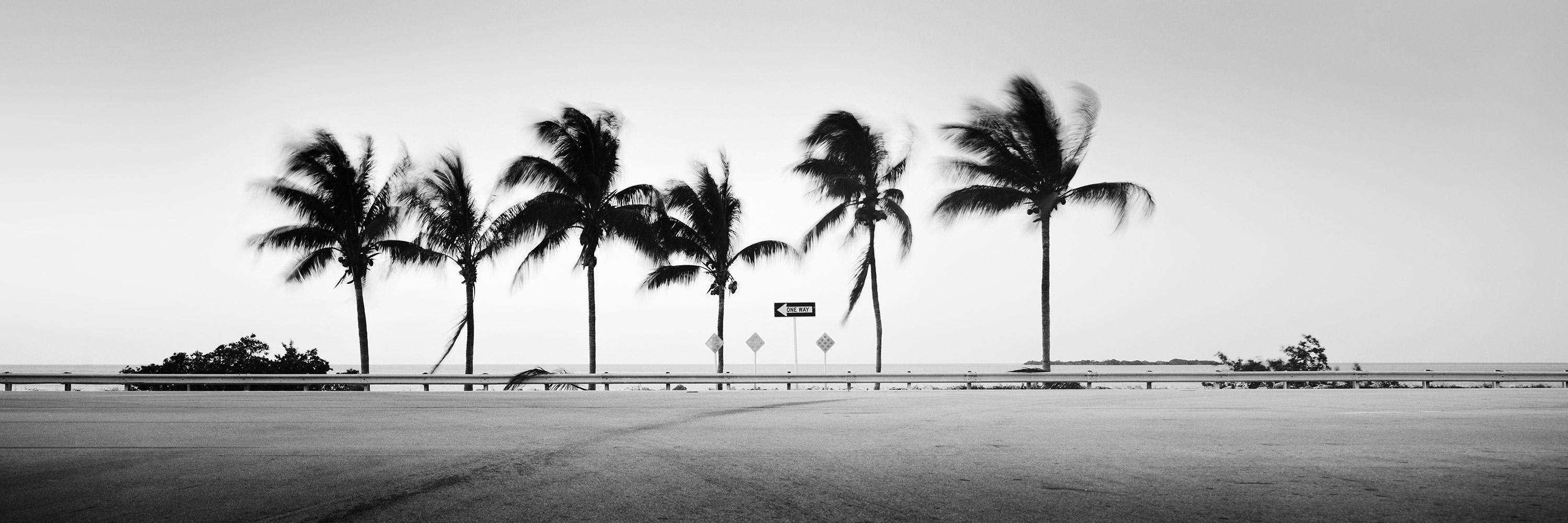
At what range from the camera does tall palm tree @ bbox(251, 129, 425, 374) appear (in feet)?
90.5

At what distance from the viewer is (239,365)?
2522cm

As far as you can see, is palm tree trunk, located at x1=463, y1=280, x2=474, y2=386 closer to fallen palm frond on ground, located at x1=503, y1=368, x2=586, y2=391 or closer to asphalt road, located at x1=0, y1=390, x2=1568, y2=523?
fallen palm frond on ground, located at x1=503, y1=368, x2=586, y2=391

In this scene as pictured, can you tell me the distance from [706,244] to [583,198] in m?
4.38

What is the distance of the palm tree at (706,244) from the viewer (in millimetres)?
30141

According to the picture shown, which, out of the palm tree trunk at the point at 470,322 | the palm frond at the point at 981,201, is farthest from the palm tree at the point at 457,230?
the palm frond at the point at 981,201

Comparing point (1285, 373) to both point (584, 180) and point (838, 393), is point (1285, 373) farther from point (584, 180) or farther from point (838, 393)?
point (584, 180)

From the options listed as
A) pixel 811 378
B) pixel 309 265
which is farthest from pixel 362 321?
pixel 811 378

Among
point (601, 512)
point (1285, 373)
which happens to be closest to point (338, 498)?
point (601, 512)

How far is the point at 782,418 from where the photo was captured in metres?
9.95

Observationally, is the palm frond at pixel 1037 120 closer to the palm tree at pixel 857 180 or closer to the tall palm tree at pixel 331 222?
the palm tree at pixel 857 180

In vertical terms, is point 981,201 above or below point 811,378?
above

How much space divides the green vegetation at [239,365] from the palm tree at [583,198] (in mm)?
6336

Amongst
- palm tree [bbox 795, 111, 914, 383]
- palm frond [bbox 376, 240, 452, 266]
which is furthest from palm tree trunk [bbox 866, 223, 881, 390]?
palm frond [bbox 376, 240, 452, 266]

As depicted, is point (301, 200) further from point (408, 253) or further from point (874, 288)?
point (874, 288)
